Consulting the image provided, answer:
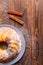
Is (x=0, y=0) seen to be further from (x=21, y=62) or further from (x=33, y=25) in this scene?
(x=21, y=62)

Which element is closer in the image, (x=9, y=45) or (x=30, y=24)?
(x=9, y=45)

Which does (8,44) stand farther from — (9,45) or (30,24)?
(30,24)

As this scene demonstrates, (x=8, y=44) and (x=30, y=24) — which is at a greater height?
(x=30, y=24)

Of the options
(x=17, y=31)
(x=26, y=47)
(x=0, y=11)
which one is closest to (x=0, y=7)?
(x=0, y=11)

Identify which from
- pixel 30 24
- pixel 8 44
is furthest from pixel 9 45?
pixel 30 24
